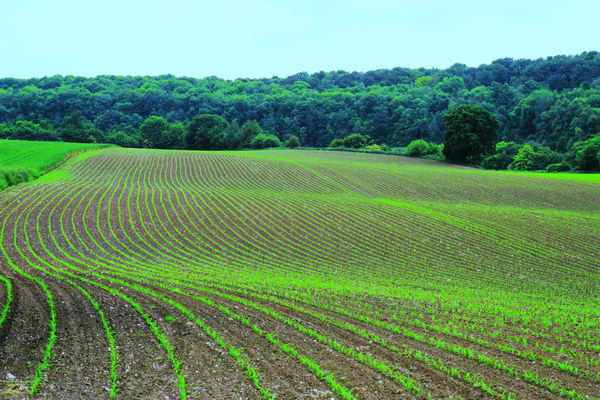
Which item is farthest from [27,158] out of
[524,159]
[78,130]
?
[524,159]

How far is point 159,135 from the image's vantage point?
416ft

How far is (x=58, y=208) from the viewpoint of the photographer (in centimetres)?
3369

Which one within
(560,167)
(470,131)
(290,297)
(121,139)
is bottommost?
(290,297)

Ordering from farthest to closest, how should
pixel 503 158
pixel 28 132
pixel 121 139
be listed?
1. pixel 121 139
2. pixel 503 158
3. pixel 28 132

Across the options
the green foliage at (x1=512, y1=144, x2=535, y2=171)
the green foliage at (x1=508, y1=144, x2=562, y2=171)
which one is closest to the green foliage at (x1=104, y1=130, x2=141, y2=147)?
the green foliage at (x1=512, y1=144, x2=535, y2=171)

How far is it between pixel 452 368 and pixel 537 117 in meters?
134

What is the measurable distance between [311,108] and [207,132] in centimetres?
3686

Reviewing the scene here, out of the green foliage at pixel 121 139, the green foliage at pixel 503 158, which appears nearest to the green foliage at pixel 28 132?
the green foliage at pixel 121 139

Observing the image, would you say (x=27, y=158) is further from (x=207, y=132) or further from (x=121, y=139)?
(x=207, y=132)

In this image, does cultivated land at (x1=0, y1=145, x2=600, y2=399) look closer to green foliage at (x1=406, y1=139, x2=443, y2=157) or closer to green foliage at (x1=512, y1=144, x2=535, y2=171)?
green foliage at (x1=406, y1=139, x2=443, y2=157)

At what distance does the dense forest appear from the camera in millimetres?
114750

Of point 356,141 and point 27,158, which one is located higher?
point 356,141

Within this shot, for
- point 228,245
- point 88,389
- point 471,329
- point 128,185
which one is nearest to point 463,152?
point 128,185

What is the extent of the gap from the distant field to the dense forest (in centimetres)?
3175
